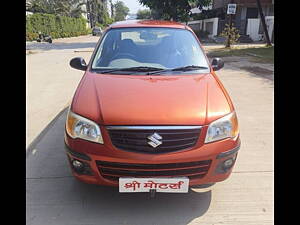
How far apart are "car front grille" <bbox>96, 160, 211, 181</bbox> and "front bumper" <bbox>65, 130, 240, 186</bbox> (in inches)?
0.4

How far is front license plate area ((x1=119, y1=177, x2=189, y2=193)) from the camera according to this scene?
233 cm

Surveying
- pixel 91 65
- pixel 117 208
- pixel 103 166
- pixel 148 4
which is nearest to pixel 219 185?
pixel 117 208

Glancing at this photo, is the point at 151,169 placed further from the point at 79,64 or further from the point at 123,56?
the point at 79,64

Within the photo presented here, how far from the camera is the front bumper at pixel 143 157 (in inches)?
90.4

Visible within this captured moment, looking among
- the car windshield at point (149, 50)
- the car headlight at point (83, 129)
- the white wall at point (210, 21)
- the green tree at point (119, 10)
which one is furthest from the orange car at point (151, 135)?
the green tree at point (119, 10)

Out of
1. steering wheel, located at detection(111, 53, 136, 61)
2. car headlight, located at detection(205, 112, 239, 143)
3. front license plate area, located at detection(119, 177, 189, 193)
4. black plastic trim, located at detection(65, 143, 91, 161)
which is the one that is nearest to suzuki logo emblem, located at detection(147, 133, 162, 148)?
front license plate area, located at detection(119, 177, 189, 193)

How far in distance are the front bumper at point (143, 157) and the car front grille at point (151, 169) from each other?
0.01m

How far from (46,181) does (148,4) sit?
2233 cm

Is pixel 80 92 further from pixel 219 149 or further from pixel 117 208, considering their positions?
pixel 219 149

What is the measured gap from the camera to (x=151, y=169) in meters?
2.33

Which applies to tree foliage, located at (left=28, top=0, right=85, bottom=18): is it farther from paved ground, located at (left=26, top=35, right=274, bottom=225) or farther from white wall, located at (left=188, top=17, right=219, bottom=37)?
paved ground, located at (left=26, top=35, right=274, bottom=225)
